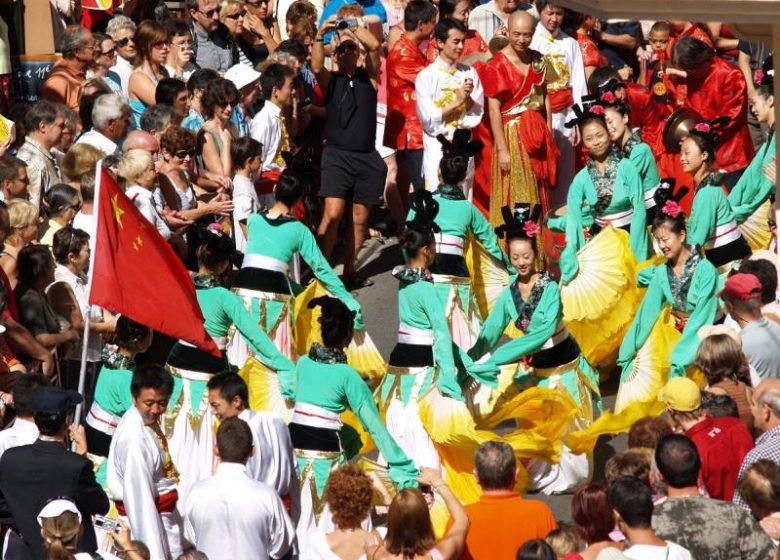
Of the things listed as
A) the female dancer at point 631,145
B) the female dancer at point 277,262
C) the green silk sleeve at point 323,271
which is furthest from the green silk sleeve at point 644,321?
the female dancer at point 631,145

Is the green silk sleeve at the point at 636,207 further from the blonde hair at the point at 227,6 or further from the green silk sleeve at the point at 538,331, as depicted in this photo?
the blonde hair at the point at 227,6

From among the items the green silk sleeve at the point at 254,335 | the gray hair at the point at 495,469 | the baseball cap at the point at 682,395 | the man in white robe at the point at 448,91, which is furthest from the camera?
the man in white robe at the point at 448,91

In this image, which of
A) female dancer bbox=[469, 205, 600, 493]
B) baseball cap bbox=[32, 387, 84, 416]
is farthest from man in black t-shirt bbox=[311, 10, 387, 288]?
baseball cap bbox=[32, 387, 84, 416]

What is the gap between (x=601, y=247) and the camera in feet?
39.6

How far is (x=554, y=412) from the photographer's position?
10500 millimetres

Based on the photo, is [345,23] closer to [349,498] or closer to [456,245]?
[456,245]

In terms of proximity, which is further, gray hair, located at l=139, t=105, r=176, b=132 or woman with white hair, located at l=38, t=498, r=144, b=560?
gray hair, located at l=139, t=105, r=176, b=132

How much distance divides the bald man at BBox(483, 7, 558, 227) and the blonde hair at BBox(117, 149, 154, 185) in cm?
338

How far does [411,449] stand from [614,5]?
10.2 ft

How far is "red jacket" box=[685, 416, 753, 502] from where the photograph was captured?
336 inches

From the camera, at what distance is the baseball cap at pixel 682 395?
8.66 metres

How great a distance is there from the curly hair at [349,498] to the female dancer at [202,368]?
2158mm

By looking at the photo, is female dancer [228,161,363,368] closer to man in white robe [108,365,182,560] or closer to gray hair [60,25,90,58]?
man in white robe [108,365,182,560]

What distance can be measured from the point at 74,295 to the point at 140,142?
1475 millimetres
